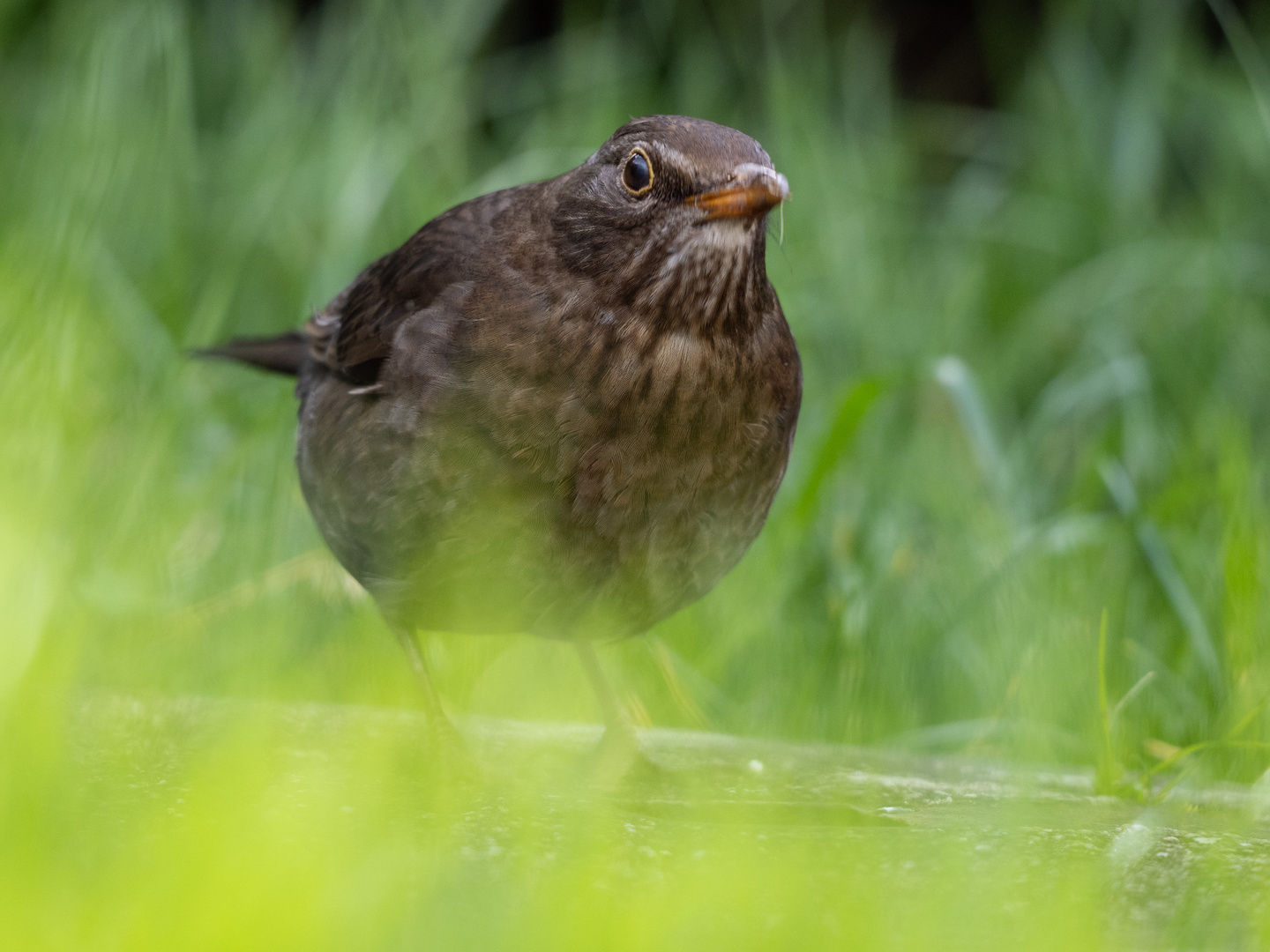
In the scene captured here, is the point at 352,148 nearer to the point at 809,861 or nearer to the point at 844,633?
the point at 844,633

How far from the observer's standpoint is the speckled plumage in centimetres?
278

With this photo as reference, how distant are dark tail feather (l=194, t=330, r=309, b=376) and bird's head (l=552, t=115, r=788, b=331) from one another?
4.68 ft

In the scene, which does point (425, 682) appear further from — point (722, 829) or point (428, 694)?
point (722, 829)

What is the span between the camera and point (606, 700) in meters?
3.30

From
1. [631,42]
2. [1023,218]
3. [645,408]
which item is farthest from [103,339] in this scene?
[1023,218]

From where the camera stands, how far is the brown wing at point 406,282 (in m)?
3.23

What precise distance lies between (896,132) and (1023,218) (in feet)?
4.10

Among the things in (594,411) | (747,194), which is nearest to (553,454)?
(594,411)

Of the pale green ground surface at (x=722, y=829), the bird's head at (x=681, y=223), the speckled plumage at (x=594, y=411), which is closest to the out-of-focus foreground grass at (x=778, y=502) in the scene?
the pale green ground surface at (x=722, y=829)

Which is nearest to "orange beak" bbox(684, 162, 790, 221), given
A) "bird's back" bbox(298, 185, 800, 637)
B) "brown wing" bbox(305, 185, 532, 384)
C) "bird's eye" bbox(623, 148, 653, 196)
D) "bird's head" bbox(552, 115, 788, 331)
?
"bird's head" bbox(552, 115, 788, 331)

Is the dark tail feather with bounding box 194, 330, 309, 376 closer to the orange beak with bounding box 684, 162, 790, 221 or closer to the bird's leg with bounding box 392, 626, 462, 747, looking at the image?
the bird's leg with bounding box 392, 626, 462, 747

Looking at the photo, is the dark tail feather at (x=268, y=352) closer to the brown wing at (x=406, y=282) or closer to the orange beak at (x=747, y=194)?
the brown wing at (x=406, y=282)

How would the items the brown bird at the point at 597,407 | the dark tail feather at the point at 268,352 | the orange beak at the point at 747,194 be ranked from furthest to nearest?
1. the dark tail feather at the point at 268,352
2. the brown bird at the point at 597,407
3. the orange beak at the point at 747,194

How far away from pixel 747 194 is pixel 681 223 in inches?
6.8
